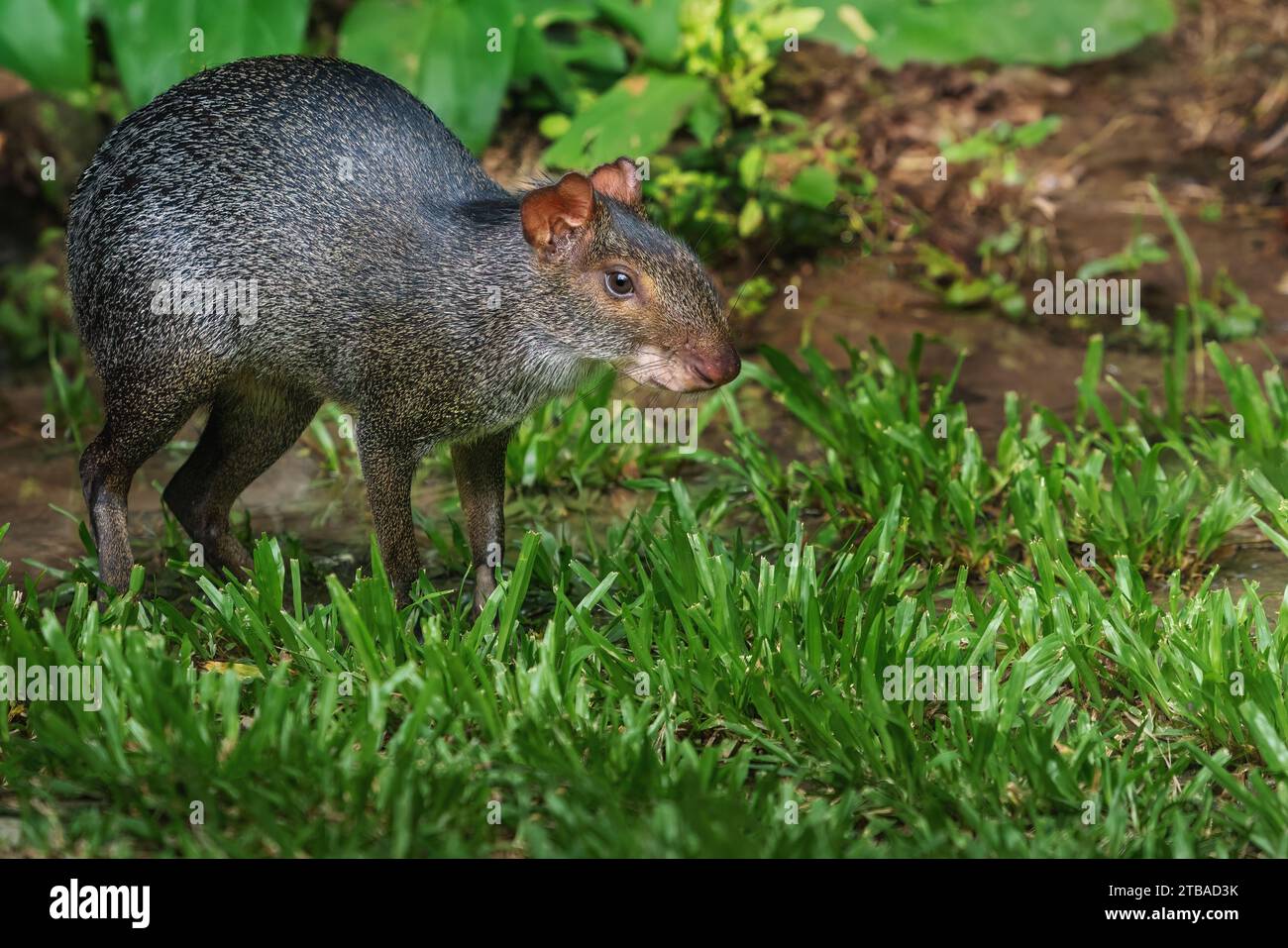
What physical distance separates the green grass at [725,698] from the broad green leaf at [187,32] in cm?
236

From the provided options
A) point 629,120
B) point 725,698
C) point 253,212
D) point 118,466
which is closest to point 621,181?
point 253,212

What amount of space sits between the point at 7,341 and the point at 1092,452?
192 inches

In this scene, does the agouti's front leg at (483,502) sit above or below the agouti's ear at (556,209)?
below

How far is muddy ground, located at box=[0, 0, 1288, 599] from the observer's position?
6.09m

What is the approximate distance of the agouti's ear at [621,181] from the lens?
15.4ft

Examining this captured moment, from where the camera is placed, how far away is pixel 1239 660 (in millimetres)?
4215

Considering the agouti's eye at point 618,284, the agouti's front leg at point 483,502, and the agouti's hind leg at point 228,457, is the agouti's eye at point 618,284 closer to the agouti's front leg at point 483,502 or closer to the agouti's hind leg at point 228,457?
the agouti's front leg at point 483,502

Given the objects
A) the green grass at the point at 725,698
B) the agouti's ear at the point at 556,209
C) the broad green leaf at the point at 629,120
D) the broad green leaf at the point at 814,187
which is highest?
the broad green leaf at the point at 629,120

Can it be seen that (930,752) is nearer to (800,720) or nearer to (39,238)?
(800,720)

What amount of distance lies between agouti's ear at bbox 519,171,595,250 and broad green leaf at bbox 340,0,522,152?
2597 mm

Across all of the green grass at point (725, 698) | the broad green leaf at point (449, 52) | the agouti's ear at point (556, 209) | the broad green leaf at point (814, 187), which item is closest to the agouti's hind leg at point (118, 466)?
the green grass at point (725, 698)

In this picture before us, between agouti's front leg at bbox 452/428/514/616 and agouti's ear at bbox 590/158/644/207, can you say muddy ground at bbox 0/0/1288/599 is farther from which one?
agouti's ear at bbox 590/158/644/207

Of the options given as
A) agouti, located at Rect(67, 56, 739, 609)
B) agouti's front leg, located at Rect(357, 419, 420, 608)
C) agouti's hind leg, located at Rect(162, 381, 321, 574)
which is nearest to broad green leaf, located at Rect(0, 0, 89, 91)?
agouti, located at Rect(67, 56, 739, 609)
